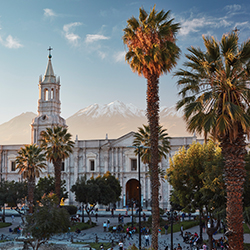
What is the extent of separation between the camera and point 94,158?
207ft

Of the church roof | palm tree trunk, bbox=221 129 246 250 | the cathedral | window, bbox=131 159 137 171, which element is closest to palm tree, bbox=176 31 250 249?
palm tree trunk, bbox=221 129 246 250

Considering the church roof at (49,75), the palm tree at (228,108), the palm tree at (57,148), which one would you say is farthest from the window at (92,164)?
the palm tree at (228,108)

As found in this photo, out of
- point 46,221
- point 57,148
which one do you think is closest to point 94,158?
point 57,148

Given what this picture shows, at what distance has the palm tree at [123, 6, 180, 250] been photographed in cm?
1862

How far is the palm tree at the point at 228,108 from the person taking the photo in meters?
13.2

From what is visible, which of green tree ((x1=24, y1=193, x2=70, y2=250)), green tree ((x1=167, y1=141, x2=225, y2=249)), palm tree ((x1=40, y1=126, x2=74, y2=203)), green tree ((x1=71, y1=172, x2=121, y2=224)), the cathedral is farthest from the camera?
the cathedral

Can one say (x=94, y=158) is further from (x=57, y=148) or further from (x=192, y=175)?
(x=192, y=175)

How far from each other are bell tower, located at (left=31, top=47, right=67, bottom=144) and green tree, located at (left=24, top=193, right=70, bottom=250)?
39402mm

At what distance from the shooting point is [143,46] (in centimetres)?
1898

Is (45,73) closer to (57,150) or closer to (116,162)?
(116,162)

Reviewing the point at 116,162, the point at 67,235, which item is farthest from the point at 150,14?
the point at 116,162

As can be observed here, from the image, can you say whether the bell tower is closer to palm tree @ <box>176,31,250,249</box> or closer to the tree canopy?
the tree canopy

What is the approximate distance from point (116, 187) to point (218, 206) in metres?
27.6

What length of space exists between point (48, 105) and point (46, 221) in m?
43.4
